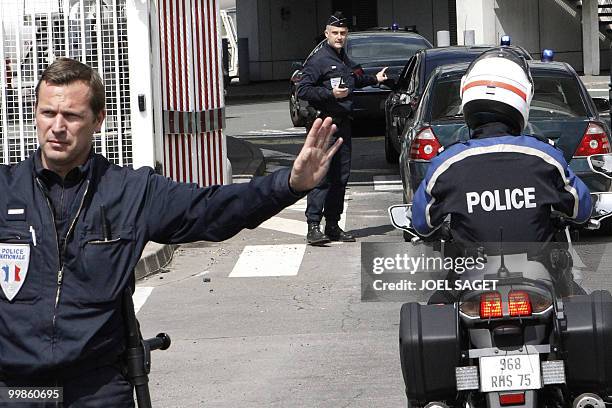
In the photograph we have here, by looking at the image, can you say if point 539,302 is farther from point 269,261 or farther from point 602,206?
point 269,261

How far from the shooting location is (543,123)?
11.6 metres

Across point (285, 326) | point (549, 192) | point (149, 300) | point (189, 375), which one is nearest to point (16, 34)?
point (149, 300)

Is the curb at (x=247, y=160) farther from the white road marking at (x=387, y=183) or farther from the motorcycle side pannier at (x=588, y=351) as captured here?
the motorcycle side pannier at (x=588, y=351)

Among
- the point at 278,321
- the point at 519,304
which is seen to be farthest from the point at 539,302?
the point at 278,321

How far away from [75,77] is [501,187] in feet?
5.26

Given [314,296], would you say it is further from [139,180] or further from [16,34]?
[139,180]

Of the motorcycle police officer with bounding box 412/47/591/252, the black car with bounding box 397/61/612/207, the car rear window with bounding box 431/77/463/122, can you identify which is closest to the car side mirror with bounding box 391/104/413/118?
the black car with bounding box 397/61/612/207

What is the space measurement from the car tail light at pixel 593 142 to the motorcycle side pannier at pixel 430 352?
6959mm

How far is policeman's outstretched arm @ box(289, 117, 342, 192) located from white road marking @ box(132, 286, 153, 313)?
254 inches

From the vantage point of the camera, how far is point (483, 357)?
471 cm

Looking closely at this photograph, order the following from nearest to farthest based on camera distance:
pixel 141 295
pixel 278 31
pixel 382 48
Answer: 1. pixel 141 295
2. pixel 382 48
3. pixel 278 31

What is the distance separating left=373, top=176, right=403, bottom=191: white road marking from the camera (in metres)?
16.4

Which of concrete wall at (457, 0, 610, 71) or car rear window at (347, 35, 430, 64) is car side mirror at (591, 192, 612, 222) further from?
concrete wall at (457, 0, 610, 71)

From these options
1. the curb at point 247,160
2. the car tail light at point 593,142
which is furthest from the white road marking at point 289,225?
the car tail light at point 593,142
